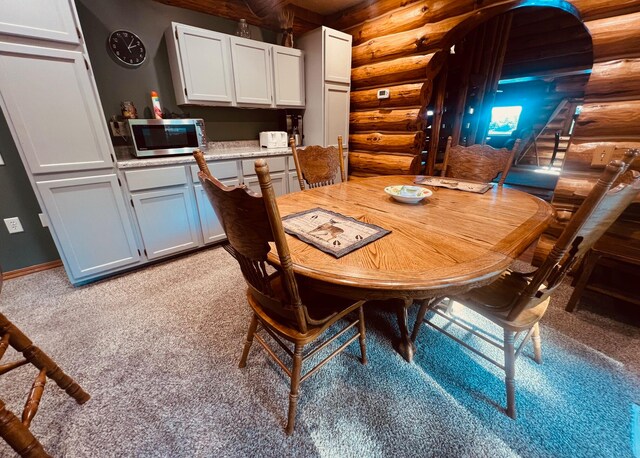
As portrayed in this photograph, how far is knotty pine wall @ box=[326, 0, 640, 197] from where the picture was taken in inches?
65.9

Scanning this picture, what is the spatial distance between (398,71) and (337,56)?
76 cm

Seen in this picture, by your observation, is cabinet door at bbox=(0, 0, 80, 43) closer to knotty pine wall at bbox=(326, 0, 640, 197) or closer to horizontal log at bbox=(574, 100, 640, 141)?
knotty pine wall at bbox=(326, 0, 640, 197)

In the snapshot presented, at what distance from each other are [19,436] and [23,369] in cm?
93

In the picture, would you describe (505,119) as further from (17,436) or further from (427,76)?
(17,436)

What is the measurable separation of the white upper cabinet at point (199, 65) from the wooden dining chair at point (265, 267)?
1.92 m

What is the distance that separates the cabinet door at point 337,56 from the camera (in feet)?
9.61

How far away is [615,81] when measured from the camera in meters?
1.70

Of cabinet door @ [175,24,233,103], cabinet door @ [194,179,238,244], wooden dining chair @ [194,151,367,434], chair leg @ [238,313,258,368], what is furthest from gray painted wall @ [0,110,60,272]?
chair leg @ [238,313,258,368]

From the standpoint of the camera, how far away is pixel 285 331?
1018mm

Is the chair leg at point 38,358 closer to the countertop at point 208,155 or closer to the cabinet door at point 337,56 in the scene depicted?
the countertop at point 208,155

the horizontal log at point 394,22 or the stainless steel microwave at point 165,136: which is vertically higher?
the horizontal log at point 394,22

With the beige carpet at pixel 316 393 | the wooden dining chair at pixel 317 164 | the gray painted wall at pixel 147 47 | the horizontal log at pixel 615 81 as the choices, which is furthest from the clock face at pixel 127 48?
the horizontal log at pixel 615 81

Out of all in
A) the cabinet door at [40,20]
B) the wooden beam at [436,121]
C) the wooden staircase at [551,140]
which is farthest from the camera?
the wooden staircase at [551,140]

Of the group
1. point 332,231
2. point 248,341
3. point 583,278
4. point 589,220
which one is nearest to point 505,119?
point 583,278
